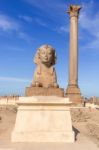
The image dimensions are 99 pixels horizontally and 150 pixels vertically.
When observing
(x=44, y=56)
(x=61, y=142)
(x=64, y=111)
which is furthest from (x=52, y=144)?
(x=44, y=56)

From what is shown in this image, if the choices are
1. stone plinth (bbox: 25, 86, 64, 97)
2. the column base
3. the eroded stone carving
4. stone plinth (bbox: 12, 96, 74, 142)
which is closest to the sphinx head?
the eroded stone carving

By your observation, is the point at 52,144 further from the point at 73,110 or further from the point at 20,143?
the point at 73,110

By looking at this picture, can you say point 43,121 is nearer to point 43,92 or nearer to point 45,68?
point 43,92

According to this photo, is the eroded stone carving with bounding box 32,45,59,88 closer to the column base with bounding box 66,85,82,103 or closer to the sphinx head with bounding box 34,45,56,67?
the sphinx head with bounding box 34,45,56,67

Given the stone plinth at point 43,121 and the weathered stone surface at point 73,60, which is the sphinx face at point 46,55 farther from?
the weathered stone surface at point 73,60

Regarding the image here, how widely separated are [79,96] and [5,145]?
18661mm

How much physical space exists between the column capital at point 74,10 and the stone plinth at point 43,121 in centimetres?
1951

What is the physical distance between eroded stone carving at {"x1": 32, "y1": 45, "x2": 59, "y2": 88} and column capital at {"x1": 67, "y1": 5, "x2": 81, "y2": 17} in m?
17.9

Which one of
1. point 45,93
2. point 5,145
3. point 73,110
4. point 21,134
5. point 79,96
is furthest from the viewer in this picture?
point 79,96

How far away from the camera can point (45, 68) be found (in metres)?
11.7

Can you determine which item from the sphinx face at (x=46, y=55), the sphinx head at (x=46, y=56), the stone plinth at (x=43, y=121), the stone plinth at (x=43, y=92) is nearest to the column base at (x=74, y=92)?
the sphinx head at (x=46, y=56)

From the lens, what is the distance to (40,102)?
10.3 meters

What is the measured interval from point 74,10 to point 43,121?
20.2m

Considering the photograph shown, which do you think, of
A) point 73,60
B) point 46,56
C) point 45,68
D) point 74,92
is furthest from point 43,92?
point 73,60
